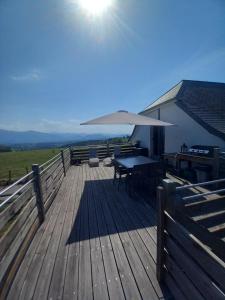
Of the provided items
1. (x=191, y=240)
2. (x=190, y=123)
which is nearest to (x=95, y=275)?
(x=191, y=240)

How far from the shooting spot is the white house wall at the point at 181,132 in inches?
245

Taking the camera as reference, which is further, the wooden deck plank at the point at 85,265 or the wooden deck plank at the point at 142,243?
the wooden deck plank at the point at 142,243

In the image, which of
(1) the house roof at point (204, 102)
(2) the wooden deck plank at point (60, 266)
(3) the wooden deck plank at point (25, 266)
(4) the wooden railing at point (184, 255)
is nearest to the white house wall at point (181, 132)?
(1) the house roof at point (204, 102)

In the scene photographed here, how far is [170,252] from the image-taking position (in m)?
1.70

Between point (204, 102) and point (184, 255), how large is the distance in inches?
309

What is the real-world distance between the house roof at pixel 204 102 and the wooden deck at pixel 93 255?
4327 millimetres

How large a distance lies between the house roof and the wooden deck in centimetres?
433

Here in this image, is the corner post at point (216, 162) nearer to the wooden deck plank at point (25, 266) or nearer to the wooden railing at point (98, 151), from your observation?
the wooden deck plank at point (25, 266)

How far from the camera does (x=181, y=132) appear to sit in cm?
752

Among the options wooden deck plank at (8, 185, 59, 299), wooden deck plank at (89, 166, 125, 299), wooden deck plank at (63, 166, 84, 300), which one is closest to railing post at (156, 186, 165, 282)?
wooden deck plank at (89, 166, 125, 299)

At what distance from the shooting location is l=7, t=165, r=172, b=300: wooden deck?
1.91m

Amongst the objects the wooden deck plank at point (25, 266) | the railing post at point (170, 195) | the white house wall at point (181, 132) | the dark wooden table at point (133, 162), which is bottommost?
the wooden deck plank at point (25, 266)

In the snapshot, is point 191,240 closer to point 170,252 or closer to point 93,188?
point 170,252

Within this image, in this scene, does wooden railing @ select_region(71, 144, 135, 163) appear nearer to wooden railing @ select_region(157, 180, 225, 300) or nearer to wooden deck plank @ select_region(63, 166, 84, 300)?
wooden deck plank @ select_region(63, 166, 84, 300)
